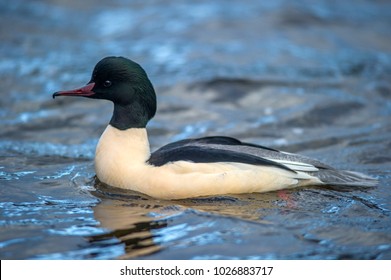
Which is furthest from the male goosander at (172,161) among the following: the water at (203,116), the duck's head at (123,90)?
the water at (203,116)

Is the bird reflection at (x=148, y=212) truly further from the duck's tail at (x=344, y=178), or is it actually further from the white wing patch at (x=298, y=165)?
the duck's tail at (x=344, y=178)

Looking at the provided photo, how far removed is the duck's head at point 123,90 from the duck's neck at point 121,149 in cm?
8

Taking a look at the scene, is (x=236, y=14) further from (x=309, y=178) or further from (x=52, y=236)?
(x=52, y=236)

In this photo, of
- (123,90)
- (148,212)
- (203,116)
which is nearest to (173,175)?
(148,212)

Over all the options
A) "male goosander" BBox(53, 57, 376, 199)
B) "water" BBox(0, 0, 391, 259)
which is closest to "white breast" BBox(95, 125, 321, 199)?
"male goosander" BBox(53, 57, 376, 199)

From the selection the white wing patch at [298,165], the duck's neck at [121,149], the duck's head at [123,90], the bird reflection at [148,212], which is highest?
the duck's head at [123,90]

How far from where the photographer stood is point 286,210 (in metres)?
6.75

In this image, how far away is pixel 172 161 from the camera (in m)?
6.85

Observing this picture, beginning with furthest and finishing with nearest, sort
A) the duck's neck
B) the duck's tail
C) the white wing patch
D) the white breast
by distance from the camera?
the duck's tail
the white wing patch
the duck's neck
the white breast

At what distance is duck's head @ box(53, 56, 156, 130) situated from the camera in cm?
716

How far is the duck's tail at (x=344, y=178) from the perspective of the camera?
24.0ft

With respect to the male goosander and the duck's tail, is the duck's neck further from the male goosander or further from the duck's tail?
the duck's tail

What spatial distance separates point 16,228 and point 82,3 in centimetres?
1092
